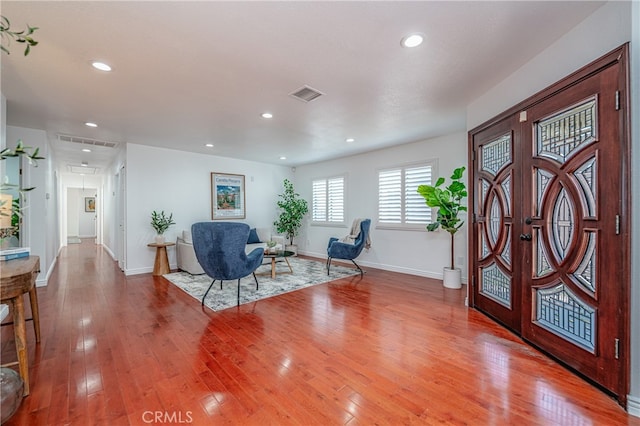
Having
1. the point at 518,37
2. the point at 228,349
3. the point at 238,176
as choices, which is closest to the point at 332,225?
the point at 238,176

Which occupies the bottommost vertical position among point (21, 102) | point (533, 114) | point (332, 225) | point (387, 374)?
point (387, 374)

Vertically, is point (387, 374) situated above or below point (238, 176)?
below

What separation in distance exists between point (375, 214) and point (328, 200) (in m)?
1.52

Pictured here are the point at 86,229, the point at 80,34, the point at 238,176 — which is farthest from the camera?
the point at 86,229

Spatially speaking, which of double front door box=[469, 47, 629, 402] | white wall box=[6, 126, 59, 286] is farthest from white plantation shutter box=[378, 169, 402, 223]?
white wall box=[6, 126, 59, 286]

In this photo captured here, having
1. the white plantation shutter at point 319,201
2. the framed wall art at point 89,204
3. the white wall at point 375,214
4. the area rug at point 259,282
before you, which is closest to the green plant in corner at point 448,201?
the white wall at point 375,214

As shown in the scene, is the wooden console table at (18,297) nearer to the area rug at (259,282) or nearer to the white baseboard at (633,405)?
the area rug at (259,282)

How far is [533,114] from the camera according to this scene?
2391 mm

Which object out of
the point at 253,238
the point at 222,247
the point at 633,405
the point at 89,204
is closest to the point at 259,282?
the point at 222,247

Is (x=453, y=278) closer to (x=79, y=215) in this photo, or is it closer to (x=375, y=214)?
(x=375, y=214)

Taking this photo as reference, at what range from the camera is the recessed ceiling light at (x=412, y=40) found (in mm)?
2039

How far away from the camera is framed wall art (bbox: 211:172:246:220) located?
21.0 feet

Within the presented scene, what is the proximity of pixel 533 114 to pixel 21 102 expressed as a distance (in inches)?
215

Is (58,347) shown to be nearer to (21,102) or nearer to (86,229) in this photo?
(21,102)
